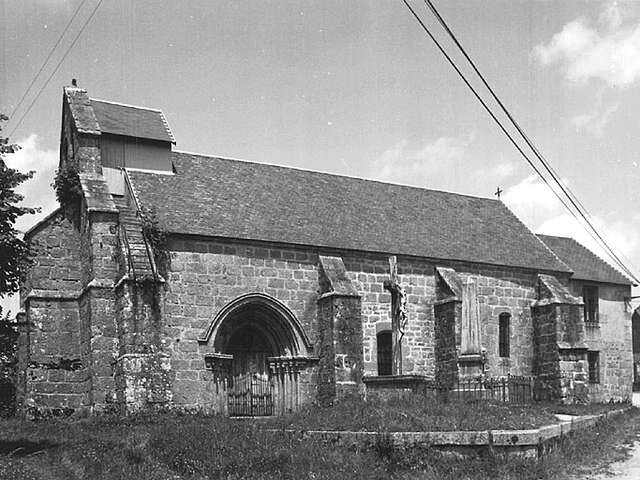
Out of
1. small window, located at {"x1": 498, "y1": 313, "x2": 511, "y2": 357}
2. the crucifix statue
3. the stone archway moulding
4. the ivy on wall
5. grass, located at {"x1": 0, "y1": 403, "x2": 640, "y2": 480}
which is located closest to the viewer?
grass, located at {"x1": 0, "y1": 403, "x2": 640, "y2": 480}

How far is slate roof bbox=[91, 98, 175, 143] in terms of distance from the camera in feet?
88.8

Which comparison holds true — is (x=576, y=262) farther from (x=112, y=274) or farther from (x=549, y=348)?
(x=112, y=274)

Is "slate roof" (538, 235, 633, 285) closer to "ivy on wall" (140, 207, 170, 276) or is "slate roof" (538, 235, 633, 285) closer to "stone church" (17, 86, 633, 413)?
"stone church" (17, 86, 633, 413)

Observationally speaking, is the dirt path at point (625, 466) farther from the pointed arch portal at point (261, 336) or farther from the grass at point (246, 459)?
the pointed arch portal at point (261, 336)

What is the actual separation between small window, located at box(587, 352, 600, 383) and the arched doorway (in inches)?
652

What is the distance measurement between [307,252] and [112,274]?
637 cm

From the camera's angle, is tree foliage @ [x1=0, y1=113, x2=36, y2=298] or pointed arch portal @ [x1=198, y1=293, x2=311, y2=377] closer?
tree foliage @ [x1=0, y1=113, x2=36, y2=298]

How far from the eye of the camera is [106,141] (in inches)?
1047

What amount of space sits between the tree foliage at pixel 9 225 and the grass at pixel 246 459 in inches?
141

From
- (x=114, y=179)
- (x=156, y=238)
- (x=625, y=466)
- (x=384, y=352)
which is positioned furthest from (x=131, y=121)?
(x=625, y=466)

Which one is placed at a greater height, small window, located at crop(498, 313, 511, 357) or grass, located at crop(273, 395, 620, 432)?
small window, located at crop(498, 313, 511, 357)

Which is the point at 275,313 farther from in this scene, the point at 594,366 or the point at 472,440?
the point at 594,366

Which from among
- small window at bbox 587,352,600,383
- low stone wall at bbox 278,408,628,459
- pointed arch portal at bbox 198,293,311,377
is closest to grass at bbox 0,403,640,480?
low stone wall at bbox 278,408,628,459

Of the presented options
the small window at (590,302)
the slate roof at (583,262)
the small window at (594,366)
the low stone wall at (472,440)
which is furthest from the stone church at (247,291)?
the low stone wall at (472,440)
